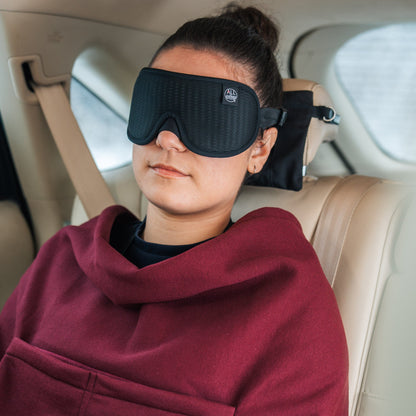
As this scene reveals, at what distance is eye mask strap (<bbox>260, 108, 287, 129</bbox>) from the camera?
1.11 metres

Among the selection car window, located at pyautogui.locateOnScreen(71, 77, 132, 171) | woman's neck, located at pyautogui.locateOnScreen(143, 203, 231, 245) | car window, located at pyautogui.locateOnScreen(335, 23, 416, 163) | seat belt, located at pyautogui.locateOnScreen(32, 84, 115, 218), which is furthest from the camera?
car window, located at pyautogui.locateOnScreen(71, 77, 132, 171)

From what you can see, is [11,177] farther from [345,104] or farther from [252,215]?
[345,104]

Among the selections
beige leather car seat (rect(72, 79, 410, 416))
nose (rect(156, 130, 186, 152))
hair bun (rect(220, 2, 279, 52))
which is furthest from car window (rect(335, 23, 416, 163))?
nose (rect(156, 130, 186, 152))

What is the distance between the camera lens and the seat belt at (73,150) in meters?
1.61

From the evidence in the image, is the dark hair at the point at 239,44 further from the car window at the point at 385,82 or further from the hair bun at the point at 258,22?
the car window at the point at 385,82

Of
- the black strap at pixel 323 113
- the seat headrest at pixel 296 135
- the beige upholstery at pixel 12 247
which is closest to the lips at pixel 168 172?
the seat headrest at pixel 296 135

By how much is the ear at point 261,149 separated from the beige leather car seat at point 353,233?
5.9 inches

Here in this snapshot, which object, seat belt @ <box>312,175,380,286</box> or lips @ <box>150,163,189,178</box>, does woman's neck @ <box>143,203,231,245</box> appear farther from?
seat belt @ <box>312,175,380,286</box>

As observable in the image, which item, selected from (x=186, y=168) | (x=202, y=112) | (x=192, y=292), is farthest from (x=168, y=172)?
(x=192, y=292)

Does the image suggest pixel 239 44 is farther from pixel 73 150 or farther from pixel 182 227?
pixel 73 150

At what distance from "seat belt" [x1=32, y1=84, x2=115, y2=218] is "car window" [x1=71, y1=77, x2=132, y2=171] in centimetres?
26

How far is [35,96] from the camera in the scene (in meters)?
1.61

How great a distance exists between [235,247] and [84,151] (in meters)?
0.91

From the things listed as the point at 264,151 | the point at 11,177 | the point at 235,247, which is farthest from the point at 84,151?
the point at 235,247
